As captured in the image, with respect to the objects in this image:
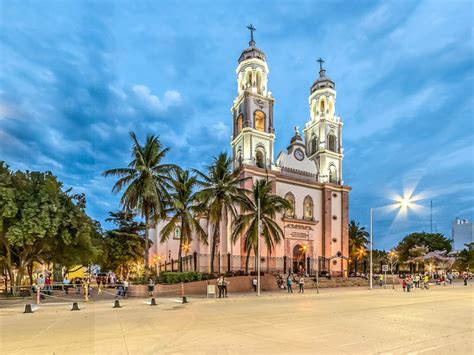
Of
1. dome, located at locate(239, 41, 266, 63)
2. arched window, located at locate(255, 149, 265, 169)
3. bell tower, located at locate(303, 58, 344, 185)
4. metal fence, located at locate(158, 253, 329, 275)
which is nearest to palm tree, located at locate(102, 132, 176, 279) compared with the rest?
metal fence, located at locate(158, 253, 329, 275)

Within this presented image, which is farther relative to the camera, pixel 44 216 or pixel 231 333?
pixel 44 216

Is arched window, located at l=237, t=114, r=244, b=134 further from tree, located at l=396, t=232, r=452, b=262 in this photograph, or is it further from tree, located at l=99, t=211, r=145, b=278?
tree, located at l=396, t=232, r=452, b=262

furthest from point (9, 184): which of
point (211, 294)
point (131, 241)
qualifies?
point (131, 241)

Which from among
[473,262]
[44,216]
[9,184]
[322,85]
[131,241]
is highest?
[322,85]

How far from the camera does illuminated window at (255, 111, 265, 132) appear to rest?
147ft

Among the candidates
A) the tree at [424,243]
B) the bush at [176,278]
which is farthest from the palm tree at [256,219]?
the tree at [424,243]

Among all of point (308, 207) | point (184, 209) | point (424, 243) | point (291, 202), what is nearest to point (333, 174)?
point (308, 207)

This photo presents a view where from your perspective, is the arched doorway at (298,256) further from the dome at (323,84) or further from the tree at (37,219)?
the tree at (37,219)

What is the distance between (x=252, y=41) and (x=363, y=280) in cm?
3374

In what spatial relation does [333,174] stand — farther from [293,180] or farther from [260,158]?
[260,158]

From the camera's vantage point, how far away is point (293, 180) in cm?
4416

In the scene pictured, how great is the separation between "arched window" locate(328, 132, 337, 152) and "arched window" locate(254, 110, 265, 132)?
1152cm

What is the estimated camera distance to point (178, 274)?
2577cm

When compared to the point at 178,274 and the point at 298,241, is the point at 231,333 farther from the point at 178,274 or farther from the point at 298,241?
the point at 298,241
